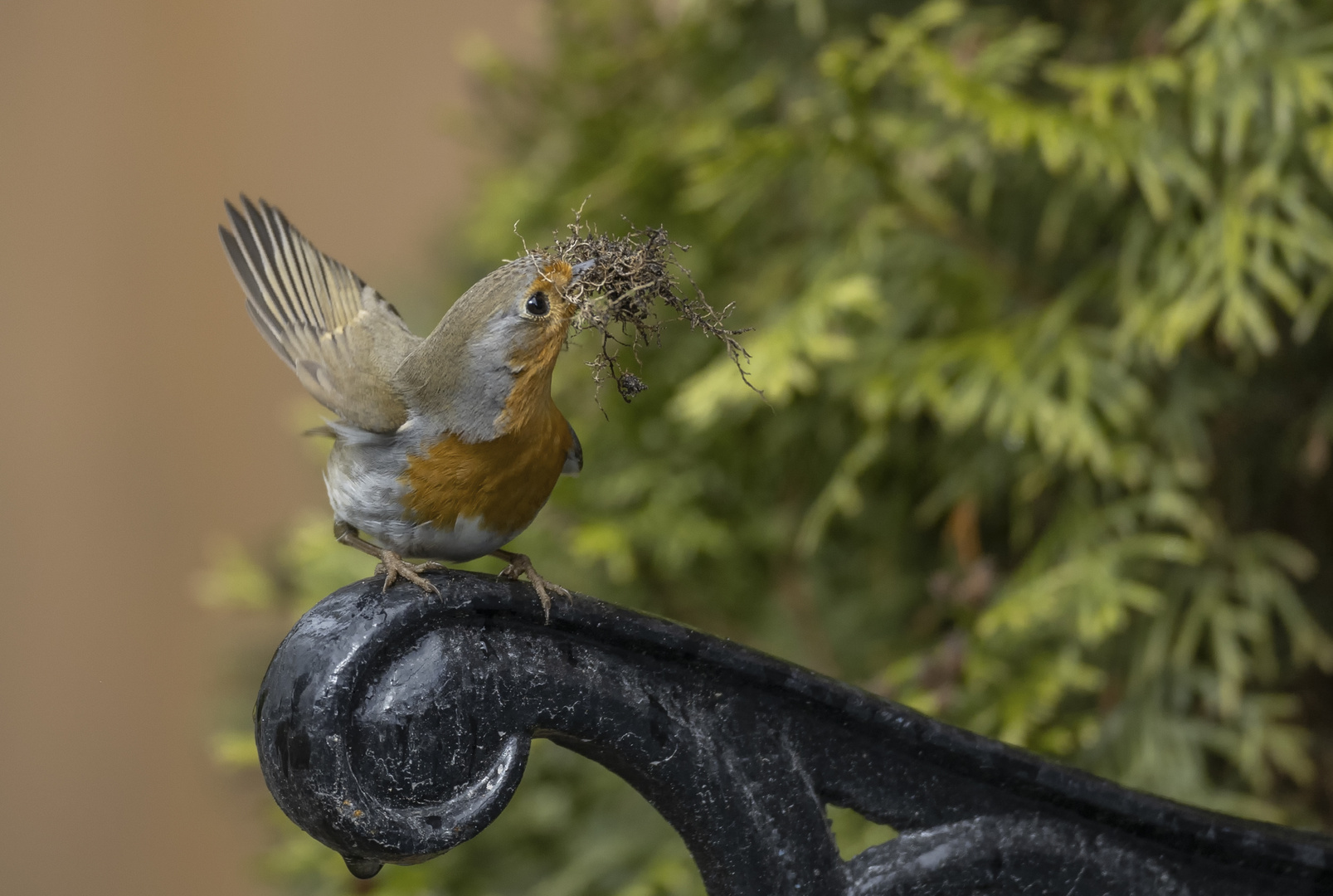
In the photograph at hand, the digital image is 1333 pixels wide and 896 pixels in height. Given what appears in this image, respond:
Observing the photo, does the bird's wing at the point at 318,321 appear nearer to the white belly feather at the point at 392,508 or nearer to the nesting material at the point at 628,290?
the white belly feather at the point at 392,508

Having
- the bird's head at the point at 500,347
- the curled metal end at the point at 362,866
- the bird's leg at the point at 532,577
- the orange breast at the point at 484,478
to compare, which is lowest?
the curled metal end at the point at 362,866

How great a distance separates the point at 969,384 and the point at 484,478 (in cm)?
94

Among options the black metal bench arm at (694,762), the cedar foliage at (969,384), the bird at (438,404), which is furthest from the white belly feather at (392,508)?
the cedar foliage at (969,384)

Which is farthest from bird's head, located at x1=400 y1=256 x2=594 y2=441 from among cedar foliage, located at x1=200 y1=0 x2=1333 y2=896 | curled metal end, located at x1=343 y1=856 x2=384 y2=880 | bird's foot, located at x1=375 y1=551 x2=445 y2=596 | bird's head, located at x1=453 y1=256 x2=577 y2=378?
cedar foliage, located at x1=200 y1=0 x2=1333 y2=896

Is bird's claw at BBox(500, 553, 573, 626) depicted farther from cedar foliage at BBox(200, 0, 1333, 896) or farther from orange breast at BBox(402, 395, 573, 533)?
cedar foliage at BBox(200, 0, 1333, 896)

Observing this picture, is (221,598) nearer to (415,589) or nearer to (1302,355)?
(415,589)

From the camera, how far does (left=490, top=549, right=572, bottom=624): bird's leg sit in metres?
0.69

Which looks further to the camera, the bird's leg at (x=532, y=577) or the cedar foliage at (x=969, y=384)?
the cedar foliage at (x=969, y=384)

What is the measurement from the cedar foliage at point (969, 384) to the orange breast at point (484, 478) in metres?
0.69

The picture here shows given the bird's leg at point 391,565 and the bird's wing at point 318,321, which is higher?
the bird's wing at point 318,321

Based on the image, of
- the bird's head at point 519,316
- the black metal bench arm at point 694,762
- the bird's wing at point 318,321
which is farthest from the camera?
the bird's wing at point 318,321

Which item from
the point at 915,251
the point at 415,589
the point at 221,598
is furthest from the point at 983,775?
the point at 221,598

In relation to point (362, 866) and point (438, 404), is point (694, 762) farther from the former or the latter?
point (438, 404)

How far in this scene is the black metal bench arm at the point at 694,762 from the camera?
2.03 ft
